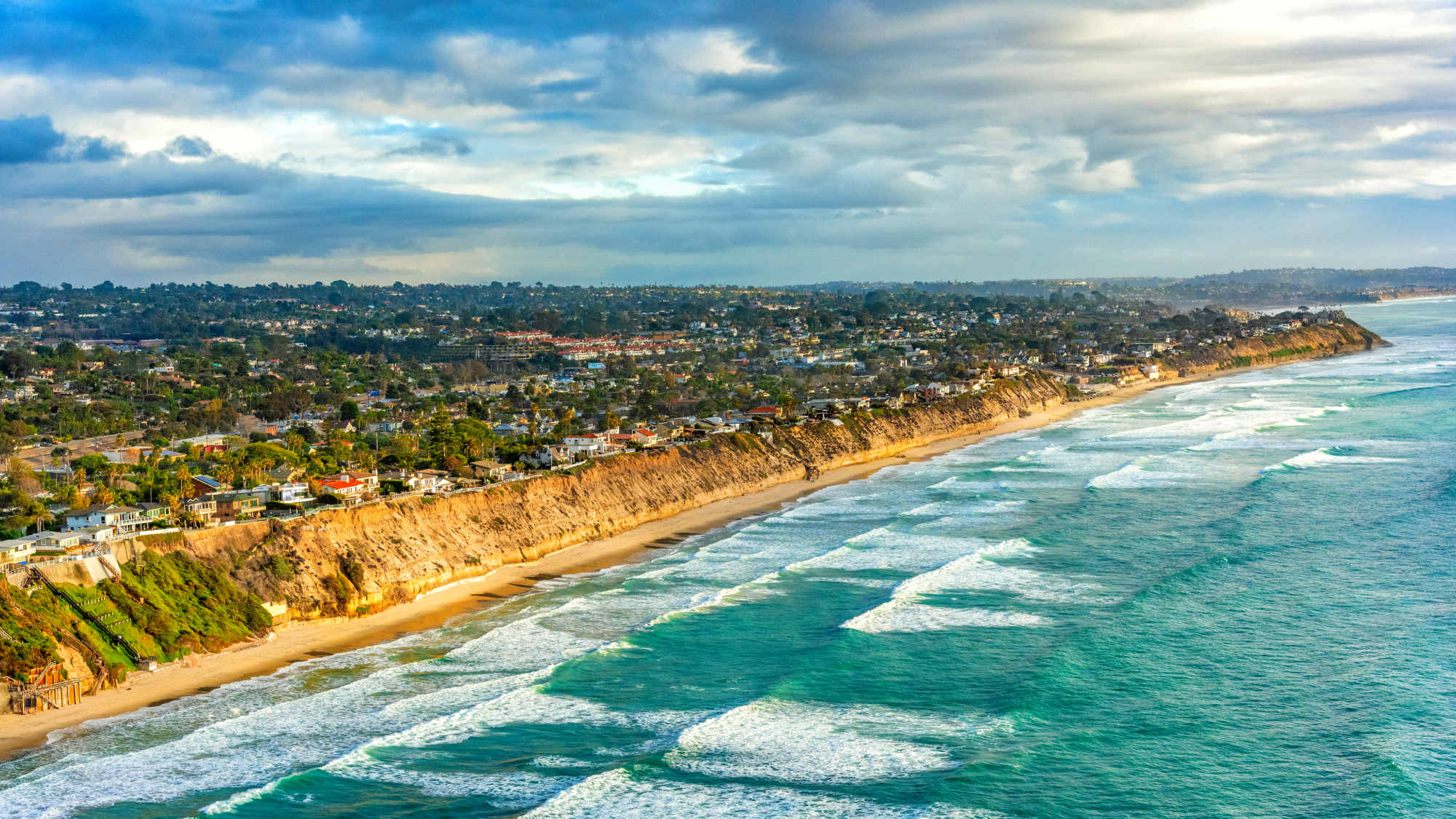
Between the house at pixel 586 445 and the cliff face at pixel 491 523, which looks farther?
the house at pixel 586 445

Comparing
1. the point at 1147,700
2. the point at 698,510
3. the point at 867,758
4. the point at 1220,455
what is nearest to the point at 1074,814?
the point at 867,758

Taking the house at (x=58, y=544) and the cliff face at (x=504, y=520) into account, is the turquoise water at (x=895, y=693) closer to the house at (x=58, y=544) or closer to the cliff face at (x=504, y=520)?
the cliff face at (x=504, y=520)

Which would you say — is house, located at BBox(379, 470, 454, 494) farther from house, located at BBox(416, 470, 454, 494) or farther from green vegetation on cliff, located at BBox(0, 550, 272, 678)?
green vegetation on cliff, located at BBox(0, 550, 272, 678)

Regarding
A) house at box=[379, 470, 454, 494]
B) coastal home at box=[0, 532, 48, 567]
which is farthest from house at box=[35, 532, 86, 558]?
house at box=[379, 470, 454, 494]

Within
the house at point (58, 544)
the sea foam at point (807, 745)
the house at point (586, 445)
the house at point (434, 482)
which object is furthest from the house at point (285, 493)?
the sea foam at point (807, 745)

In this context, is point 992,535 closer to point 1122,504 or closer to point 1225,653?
point 1122,504

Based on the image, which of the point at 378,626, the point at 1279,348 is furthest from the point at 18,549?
the point at 1279,348

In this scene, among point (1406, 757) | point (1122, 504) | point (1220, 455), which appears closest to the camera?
point (1406, 757)
